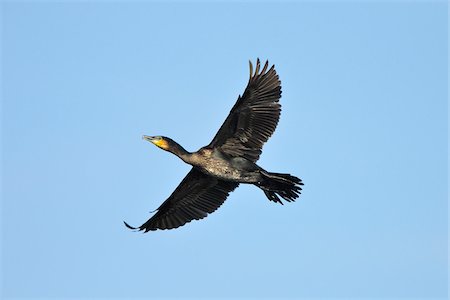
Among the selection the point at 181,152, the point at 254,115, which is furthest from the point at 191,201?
the point at 254,115

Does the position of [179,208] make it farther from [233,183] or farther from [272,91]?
[272,91]

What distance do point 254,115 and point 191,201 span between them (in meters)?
2.70

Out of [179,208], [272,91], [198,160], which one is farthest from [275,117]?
[179,208]

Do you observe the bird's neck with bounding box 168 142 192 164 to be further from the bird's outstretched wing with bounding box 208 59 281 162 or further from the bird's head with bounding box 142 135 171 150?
the bird's outstretched wing with bounding box 208 59 281 162

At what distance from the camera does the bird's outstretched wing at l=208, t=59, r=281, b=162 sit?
63.5 ft

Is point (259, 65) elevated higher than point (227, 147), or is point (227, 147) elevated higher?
point (259, 65)

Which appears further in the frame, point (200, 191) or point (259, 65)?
point (200, 191)

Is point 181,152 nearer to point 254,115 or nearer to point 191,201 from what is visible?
point 254,115

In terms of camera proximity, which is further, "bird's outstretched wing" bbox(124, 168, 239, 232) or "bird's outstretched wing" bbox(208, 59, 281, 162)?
"bird's outstretched wing" bbox(124, 168, 239, 232)

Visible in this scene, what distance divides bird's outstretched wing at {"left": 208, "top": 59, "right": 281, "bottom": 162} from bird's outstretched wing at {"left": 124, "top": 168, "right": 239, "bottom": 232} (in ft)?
4.40

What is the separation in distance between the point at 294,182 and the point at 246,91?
6.42ft

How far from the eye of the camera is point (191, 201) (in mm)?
21047

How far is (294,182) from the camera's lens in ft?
62.4

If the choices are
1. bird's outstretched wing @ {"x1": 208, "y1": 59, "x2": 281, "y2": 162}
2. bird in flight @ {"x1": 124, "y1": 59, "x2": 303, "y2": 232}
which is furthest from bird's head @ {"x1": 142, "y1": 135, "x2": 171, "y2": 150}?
bird's outstretched wing @ {"x1": 208, "y1": 59, "x2": 281, "y2": 162}
